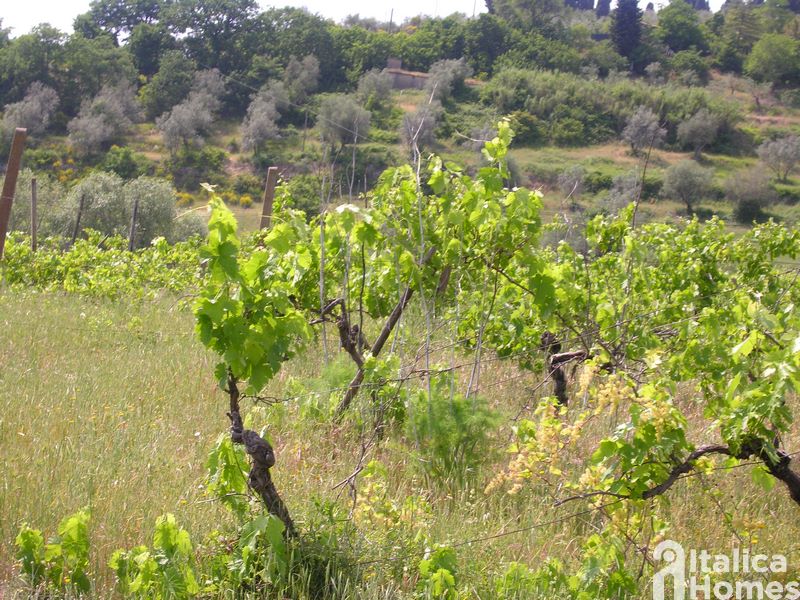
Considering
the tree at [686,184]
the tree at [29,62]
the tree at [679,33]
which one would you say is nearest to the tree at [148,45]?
the tree at [29,62]

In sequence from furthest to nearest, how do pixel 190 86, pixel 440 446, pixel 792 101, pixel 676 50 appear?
1. pixel 676 50
2. pixel 792 101
3. pixel 190 86
4. pixel 440 446

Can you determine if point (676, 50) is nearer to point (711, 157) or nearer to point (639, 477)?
point (711, 157)

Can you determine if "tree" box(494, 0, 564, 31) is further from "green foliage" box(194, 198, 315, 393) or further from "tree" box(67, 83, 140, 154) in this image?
"green foliage" box(194, 198, 315, 393)

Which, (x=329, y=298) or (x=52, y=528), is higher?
(x=329, y=298)

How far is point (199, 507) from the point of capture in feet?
9.98

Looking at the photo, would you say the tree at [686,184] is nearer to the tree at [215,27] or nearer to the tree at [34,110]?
the tree at [215,27]

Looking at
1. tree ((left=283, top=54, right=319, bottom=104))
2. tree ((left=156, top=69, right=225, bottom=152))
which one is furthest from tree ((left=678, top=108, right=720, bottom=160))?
tree ((left=156, top=69, right=225, bottom=152))

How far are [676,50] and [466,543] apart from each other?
85216mm

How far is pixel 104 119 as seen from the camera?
47.8 meters

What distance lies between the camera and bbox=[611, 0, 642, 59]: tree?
7694cm

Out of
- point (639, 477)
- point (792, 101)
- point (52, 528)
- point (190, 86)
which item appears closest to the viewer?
point (639, 477)

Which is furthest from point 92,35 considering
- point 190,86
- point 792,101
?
point 792,101

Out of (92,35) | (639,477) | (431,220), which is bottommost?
(639,477)

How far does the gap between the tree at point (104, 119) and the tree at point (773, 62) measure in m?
53.7
